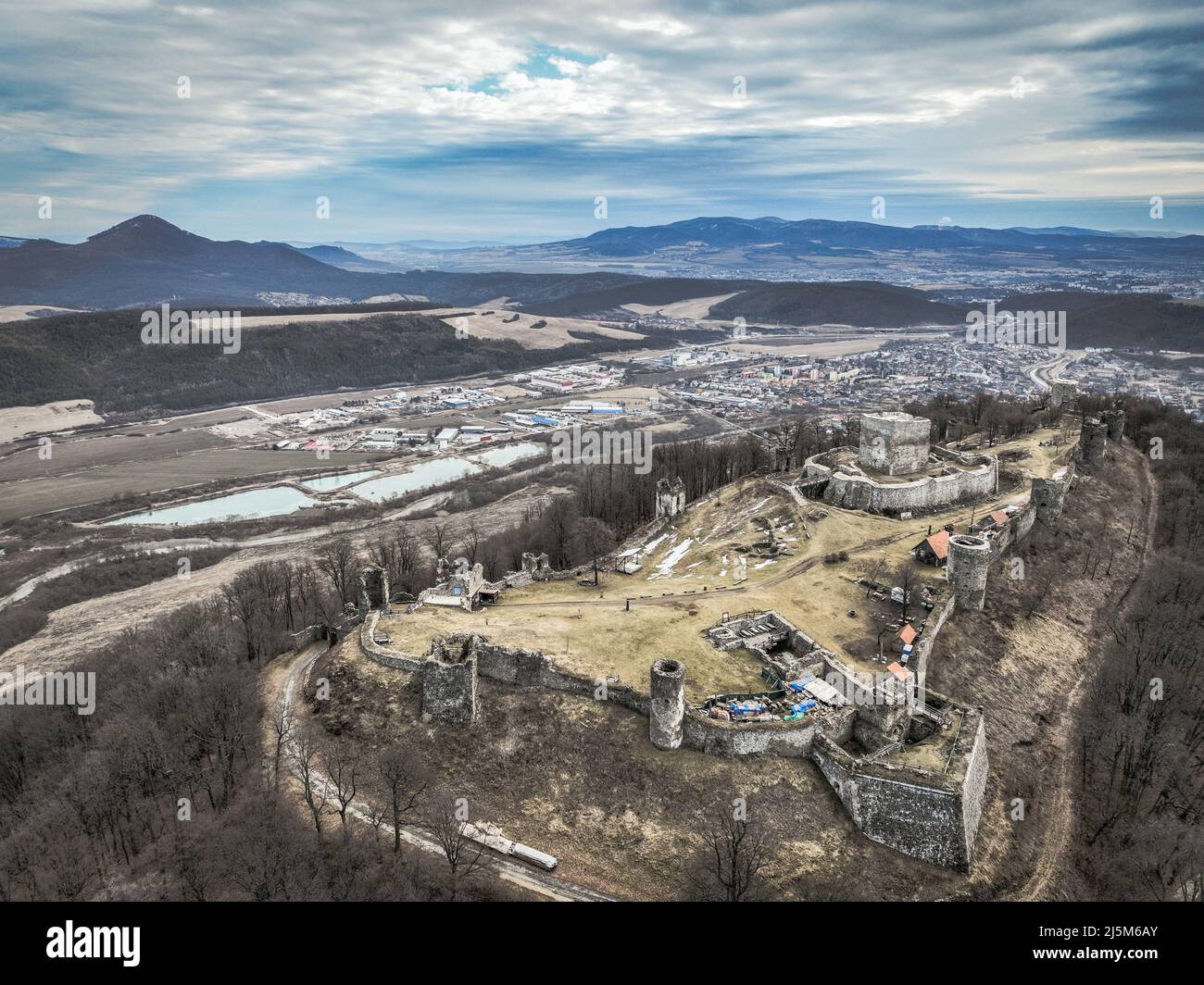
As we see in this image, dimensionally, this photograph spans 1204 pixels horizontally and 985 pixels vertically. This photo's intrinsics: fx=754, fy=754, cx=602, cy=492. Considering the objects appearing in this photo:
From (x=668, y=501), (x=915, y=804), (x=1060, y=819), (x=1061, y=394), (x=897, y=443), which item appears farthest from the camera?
(x=1061, y=394)

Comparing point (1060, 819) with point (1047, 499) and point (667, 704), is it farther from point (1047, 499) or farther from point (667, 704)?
point (1047, 499)

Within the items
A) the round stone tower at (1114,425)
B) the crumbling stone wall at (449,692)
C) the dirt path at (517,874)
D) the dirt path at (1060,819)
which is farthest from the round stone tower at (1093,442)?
the dirt path at (517,874)

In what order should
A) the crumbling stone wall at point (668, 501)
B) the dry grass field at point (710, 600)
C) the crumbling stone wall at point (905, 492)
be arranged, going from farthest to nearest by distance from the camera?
the crumbling stone wall at point (668, 501) → the crumbling stone wall at point (905, 492) → the dry grass field at point (710, 600)

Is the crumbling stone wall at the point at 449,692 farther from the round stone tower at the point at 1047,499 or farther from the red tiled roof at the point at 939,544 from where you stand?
the round stone tower at the point at 1047,499

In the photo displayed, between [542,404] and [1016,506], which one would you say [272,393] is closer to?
[542,404]

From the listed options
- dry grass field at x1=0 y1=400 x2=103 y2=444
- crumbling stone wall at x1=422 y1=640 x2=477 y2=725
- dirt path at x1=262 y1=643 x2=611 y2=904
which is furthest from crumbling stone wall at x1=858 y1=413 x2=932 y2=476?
dry grass field at x1=0 y1=400 x2=103 y2=444

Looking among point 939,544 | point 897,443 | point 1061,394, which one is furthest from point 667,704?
point 1061,394
